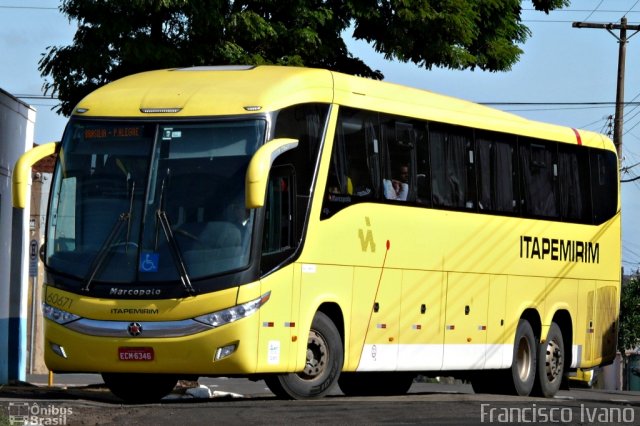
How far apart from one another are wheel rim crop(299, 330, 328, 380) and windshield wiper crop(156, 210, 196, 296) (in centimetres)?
197

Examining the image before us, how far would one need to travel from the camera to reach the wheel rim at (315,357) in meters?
17.4

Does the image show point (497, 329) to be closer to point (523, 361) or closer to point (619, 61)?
point (523, 361)

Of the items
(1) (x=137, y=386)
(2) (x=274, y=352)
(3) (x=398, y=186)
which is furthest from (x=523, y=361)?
(2) (x=274, y=352)

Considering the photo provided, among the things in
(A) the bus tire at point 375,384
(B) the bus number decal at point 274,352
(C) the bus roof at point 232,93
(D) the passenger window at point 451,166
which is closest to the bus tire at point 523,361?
(A) the bus tire at point 375,384

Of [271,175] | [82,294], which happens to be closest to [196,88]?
[271,175]

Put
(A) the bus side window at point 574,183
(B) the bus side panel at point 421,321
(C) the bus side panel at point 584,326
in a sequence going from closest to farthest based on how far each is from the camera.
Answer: (B) the bus side panel at point 421,321 < (A) the bus side window at point 574,183 < (C) the bus side panel at point 584,326

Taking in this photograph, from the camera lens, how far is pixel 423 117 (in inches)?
778

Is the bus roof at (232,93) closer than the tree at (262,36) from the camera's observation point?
Yes

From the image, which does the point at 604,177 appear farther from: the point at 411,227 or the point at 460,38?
the point at 411,227

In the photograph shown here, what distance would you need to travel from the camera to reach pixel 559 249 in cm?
2294

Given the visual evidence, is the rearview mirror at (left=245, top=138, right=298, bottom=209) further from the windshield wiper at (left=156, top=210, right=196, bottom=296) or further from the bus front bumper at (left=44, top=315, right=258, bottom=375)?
the bus front bumper at (left=44, top=315, right=258, bottom=375)

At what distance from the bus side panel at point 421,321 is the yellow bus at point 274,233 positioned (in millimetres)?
25

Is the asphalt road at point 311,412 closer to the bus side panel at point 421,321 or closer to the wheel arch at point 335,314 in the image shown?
the wheel arch at point 335,314

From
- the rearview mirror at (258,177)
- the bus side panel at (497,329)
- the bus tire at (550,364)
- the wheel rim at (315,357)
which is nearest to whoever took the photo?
the rearview mirror at (258,177)
